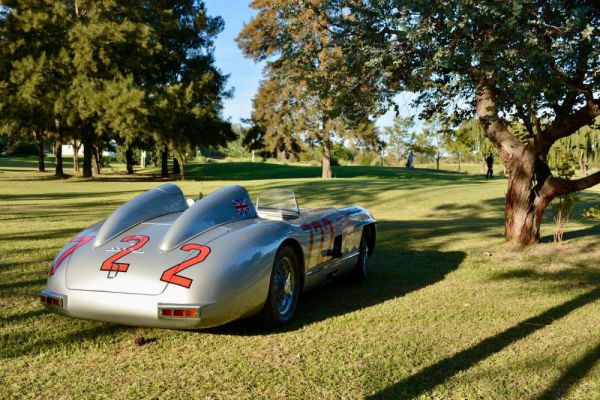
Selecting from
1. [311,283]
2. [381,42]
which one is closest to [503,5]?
[381,42]

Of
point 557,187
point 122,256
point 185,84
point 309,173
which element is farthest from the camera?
point 309,173

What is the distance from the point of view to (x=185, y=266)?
4.30 metres

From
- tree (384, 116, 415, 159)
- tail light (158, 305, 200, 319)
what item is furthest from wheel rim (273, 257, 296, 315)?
tree (384, 116, 415, 159)

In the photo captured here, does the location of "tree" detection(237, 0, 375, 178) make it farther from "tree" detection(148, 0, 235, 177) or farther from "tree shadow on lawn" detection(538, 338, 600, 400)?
"tree" detection(148, 0, 235, 177)

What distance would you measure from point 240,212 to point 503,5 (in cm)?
427

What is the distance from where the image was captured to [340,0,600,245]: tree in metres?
7.15

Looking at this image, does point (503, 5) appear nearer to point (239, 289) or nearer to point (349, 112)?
point (349, 112)

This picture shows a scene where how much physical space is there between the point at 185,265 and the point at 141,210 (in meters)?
1.18

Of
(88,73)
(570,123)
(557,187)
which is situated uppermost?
(88,73)

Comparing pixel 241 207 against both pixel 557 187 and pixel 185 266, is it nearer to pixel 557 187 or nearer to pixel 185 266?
pixel 185 266

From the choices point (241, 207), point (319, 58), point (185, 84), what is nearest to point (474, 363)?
point (241, 207)

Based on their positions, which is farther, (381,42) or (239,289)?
(381,42)

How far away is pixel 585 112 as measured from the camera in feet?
28.5

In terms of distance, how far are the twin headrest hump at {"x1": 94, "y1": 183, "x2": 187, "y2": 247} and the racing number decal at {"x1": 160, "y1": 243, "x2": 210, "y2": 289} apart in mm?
794
